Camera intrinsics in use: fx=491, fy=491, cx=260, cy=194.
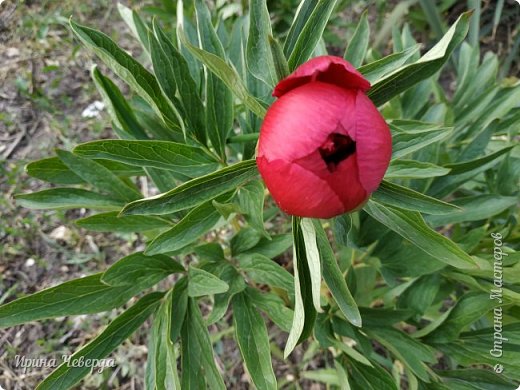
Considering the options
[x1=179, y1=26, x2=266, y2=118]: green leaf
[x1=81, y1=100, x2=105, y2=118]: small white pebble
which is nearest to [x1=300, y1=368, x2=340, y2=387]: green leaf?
[x1=179, y1=26, x2=266, y2=118]: green leaf

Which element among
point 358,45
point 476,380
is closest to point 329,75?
point 358,45

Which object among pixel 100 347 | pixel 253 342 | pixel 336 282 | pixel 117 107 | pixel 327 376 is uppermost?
A: pixel 117 107

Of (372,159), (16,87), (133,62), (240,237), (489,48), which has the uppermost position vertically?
(133,62)

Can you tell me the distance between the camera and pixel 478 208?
3.73ft

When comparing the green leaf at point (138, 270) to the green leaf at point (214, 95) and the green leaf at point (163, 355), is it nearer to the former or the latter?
the green leaf at point (163, 355)

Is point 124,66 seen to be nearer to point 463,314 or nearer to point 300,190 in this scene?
point 300,190

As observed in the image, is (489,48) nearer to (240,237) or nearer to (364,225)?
(364,225)

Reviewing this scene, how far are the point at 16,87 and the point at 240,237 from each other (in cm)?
155

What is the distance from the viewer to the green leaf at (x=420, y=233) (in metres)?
0.79

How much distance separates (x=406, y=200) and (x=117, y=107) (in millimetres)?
647

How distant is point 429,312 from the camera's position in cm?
141

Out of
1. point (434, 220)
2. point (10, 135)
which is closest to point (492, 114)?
point (434, 220)

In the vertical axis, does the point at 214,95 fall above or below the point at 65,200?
above

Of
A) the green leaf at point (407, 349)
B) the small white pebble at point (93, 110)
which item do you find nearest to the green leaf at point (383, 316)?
the green leaf at point (407, 349)
